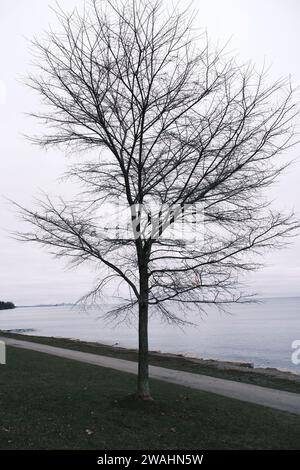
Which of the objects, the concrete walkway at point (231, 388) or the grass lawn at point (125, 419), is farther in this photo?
the concrete walkway at point (231, 388)

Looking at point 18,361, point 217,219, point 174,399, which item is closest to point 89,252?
point 217,219

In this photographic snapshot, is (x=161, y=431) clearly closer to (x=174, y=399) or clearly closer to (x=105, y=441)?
(x=105, y=441)

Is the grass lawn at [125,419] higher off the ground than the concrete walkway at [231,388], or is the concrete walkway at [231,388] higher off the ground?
the grass lawn at [125,419]

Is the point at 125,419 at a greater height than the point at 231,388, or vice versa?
the point at 125,419

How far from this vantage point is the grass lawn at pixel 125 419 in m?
7.09

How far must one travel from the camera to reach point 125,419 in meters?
8.28

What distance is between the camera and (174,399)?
1053 centimetres

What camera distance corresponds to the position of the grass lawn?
7090mm

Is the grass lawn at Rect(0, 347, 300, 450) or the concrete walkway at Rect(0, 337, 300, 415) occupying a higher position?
the grass lawn at Rect(0, 347, 300, 450)

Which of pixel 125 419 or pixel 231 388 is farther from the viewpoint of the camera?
pixel 231 388

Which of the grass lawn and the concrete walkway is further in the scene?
the concrete walkway

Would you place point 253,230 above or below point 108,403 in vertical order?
above
